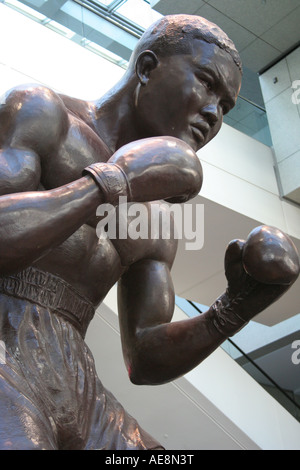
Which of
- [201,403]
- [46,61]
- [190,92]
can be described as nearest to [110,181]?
[190,92]

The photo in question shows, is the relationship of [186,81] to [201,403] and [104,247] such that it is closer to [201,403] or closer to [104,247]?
[104,247]

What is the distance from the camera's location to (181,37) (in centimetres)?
189

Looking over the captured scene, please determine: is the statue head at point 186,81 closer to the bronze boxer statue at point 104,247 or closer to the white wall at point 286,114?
the bronze boxer statue at point 104,247

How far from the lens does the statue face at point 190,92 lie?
6.00 ft

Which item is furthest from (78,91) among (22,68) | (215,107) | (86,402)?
(86,402)

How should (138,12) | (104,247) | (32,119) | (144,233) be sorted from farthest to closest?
(138,12) → (144,233) → (104,247) → (32,119)

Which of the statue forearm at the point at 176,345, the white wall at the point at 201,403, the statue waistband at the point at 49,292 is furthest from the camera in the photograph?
the white wall at the point at 201,403

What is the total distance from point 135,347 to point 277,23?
273 inches

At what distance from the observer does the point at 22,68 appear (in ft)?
19.0

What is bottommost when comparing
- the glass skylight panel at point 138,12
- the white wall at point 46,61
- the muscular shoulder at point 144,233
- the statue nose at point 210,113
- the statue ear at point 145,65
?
the muscular shoulder at point 144,233

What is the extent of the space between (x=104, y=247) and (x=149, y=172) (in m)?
0.40

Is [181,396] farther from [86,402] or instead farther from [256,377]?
[86,402]

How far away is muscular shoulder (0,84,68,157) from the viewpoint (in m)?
1.61

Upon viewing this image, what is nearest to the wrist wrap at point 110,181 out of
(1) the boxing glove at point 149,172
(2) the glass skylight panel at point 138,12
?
(1) the boxing glove at point 149,172
